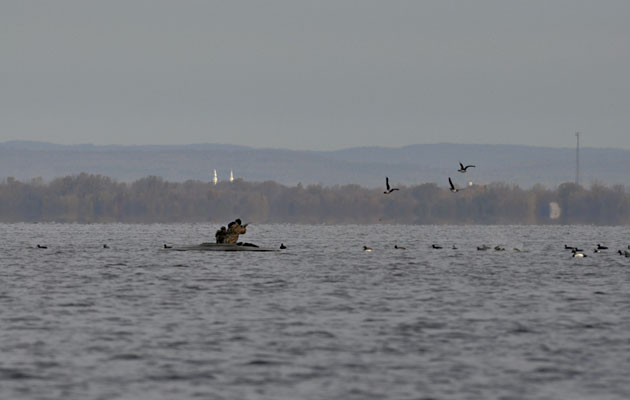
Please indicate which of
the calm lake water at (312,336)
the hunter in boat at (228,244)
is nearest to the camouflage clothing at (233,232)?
the hunter in boat at (228,244)

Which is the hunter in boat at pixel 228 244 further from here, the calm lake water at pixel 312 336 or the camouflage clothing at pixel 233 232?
the calm lake water at pixel 312 336

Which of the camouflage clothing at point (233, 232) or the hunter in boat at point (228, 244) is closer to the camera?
the camouflage clothing at point (233, 232)

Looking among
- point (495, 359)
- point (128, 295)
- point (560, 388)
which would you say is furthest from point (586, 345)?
point (128, 295)

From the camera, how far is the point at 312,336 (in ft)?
142

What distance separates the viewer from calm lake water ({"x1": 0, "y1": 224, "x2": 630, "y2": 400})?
33031 mm

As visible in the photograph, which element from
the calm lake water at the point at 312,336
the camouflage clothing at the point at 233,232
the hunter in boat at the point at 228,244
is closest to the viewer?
the calm lake water at the point at 312,336

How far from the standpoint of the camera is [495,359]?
37.5 m

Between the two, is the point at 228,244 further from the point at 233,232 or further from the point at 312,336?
the point at 312,336

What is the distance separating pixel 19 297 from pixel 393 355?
27.4m

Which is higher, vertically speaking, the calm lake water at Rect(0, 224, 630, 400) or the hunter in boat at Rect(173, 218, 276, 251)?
the hunter in boat at Rect(173, 218, 276, 251)

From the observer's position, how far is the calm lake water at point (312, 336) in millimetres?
33031

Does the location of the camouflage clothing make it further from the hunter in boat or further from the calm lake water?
the calm lake water

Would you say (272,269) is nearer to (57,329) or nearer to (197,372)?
(57,329)

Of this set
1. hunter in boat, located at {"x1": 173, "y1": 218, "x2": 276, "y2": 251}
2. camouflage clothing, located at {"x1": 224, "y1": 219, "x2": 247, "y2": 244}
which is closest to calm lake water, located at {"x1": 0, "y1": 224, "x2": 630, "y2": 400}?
camouflage clothing, located at {"x1": 224, "y1": 219, "x2": 247, "y2": 244}
